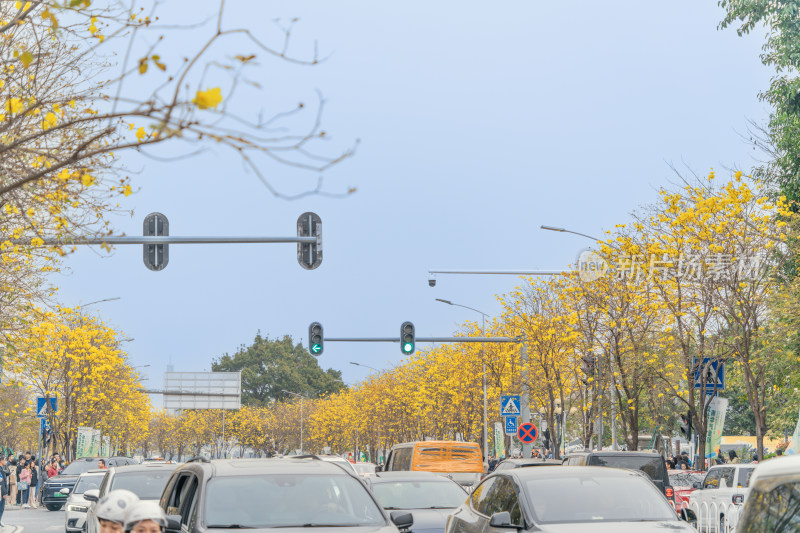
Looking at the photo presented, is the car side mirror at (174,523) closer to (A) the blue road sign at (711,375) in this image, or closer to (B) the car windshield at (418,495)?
(B) the car windshield at (418,495)

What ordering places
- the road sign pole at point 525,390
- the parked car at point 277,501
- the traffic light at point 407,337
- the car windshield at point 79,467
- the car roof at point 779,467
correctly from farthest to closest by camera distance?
the road sign pole at point 525,390 < the car windshield at point 79,467 < the traffic light at point 407,337 < the parked car at point 277,501 < the car roof at point 779,467

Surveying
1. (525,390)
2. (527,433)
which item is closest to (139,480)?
(527,433)

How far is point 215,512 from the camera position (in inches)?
352

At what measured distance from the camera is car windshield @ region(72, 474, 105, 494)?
25.3 metres

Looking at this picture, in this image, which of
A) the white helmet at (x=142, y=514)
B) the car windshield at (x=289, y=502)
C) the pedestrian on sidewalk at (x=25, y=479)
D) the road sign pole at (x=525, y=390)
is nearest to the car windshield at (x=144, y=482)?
the car windshield at (x=289, y=502)

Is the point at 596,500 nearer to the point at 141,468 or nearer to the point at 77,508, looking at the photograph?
the point at 141,468

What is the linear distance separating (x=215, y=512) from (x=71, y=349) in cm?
4626

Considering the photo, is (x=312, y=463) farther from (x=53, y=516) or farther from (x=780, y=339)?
(x=53, y=516)

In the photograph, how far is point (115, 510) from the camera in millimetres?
5875

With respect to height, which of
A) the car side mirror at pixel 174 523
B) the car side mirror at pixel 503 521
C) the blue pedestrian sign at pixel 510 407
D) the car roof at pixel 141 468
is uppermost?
the blue pedestrian sign at pixel 510 407

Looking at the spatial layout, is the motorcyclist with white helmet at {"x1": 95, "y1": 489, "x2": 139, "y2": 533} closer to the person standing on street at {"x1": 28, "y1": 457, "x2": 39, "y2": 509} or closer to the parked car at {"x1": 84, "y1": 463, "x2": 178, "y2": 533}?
the parked car at {"x1": 84, "y1": 463, "x2": 178, "y2": 533}

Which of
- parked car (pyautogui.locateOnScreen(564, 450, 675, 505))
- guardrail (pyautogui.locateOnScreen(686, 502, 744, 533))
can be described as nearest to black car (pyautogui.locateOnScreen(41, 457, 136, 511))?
guardrail (pyautogui.locateOnScreen(686, 502, 744, 533))

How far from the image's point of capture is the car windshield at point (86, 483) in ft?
82.9

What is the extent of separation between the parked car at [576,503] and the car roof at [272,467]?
1.62 m
